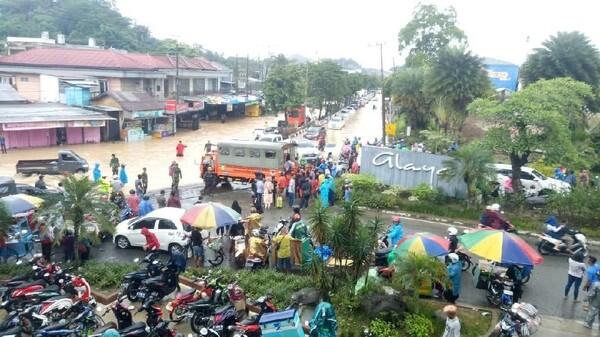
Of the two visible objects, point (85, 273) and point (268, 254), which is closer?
point (85, 273)

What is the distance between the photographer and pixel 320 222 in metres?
10.3

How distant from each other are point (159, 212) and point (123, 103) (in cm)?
2847

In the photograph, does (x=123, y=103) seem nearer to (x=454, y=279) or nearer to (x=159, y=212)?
(x=159, y=212)

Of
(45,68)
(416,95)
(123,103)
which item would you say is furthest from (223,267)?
(45,68)

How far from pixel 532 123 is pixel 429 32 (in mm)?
36397

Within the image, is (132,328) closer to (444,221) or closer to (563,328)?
(563,328)

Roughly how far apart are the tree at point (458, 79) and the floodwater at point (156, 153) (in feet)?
45.2

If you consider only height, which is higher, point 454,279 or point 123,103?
point 123,103

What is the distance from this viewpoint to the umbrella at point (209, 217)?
11.9 meters

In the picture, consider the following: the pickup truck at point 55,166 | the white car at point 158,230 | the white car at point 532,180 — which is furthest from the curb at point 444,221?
the pickup truck at point 55,166

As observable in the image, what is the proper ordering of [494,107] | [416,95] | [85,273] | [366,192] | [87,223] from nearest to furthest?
1. [85,273]
2. [87,223]
3. [494,107]
4. [366,192]
5. [416,95]

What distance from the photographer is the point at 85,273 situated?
1132cm

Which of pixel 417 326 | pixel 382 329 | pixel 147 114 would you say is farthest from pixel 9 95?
pixel 417 326

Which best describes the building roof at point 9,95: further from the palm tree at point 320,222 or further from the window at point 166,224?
the palm tree at point 320,222
